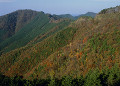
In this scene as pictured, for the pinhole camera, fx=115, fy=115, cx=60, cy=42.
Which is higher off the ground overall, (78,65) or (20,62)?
(78,65)

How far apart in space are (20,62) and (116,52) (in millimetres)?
88670

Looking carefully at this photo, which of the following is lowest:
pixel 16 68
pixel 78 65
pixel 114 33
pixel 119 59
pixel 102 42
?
pixel 16 68

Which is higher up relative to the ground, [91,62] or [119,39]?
[119,39]

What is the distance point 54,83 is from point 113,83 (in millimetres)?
17151

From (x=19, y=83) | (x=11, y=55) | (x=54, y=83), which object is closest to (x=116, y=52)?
(x=54, y=83)

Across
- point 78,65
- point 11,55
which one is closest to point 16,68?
point 11,55

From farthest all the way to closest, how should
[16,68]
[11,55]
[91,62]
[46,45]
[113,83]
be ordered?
[11,55] < [46,45] < [16,68] < [91,62] < [113,83]

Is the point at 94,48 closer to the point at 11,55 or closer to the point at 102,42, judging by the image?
the point at 102,42

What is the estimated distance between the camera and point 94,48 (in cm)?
6156

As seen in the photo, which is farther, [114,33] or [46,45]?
[46,45]

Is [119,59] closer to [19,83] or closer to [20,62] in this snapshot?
[19,83]

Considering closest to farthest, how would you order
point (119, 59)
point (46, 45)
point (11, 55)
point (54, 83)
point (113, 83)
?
point (113, 83) < point (54, 83) < point (119, 59) < point (46, 45) < point (11, 55)

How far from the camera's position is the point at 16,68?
107062 millimetres

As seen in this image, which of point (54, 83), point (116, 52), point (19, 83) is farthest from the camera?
point (116, 52)
